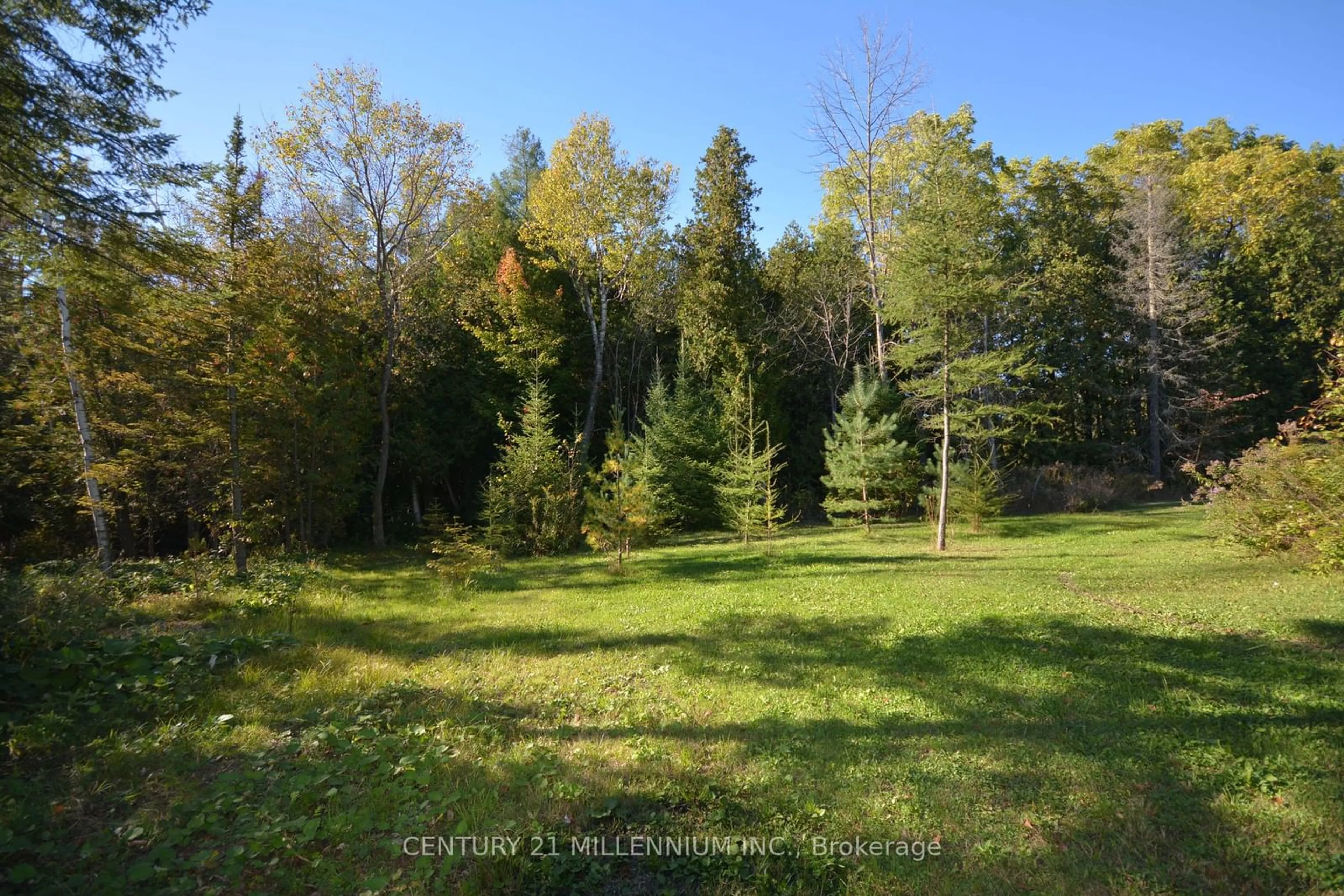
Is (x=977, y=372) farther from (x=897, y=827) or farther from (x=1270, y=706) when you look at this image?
(x=897, y=827)

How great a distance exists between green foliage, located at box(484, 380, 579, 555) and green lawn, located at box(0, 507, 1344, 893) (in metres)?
7.40

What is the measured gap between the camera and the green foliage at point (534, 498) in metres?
16.2

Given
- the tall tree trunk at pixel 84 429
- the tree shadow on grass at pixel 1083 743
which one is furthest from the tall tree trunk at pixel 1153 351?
the tall tree trunk at pixel 84 429

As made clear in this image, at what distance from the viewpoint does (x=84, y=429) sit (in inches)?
448

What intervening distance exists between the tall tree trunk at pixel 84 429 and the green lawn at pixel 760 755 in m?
4.65

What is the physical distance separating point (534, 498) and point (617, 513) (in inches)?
190

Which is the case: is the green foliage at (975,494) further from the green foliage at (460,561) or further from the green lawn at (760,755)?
the green foliage at (460,561)

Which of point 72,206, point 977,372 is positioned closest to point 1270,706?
point 977,372

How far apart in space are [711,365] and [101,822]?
20687 millimetres

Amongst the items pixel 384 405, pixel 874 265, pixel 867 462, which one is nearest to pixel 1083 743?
pixel 867 462

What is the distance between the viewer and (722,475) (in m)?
18.6

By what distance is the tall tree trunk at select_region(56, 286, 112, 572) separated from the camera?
11023 millimetres

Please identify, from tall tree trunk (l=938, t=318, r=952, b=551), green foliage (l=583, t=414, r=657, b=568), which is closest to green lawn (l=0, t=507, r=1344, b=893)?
green foliage (l=583, t=414, r=657, b=568)

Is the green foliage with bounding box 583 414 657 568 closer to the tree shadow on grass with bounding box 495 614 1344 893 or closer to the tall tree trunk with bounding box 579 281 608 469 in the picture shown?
the tree shadow on grass with bounding box 495 614 1344 893
